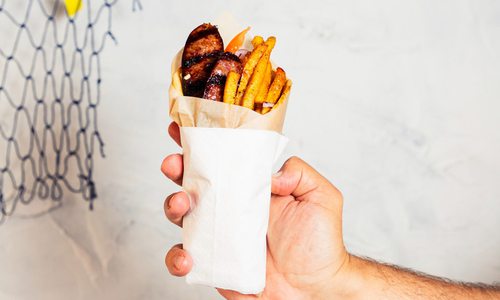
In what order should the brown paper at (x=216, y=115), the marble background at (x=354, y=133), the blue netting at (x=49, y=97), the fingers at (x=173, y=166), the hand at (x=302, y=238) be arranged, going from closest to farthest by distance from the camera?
the brown paper at (x=216, y=115)
the fingers at (x=173, y=166)
the hand at (x=302, y=238)
the marble background at (x=354, y=133)
the blue netting at (x=49, y=97)

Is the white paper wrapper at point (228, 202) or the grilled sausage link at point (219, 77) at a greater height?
the grilled sausage link at point (219, 77)

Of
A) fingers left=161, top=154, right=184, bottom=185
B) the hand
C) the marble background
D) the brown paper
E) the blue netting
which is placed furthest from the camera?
the blue netting

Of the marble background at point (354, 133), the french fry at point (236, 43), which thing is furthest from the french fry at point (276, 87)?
the marble background at point (354, 133)

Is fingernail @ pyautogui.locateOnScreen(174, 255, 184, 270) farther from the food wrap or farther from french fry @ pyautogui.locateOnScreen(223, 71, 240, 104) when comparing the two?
french fry @ pyautogui.locateOnScreen(223, 71, 240, 104)

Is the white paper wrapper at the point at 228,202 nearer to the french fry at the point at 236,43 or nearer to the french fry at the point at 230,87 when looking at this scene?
the french fry at the point at 230,87

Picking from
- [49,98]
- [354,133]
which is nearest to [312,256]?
[354,133]

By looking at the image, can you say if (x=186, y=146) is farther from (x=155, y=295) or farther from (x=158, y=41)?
(x=155, y=295)

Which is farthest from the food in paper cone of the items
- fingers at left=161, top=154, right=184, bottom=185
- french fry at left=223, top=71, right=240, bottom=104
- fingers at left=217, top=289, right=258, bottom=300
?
fingers at left=217, top=289, right=258, bottom=300

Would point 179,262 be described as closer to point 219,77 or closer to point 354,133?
point 219,77
